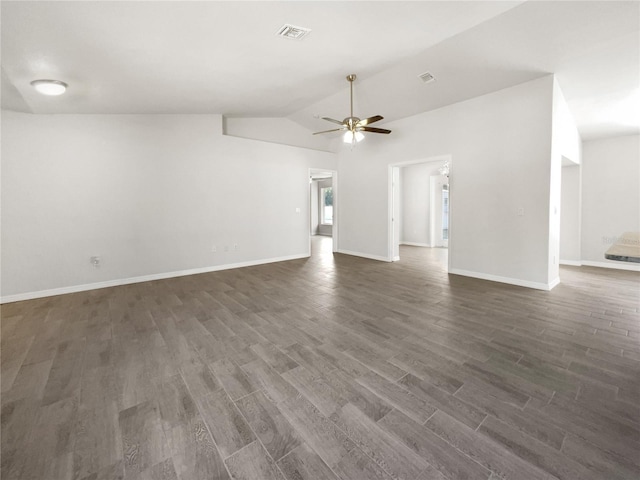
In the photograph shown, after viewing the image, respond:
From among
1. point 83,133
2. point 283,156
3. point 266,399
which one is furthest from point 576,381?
point 83,133

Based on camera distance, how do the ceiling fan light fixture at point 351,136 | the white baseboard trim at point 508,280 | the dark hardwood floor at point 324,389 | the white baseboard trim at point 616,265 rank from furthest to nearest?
the white baseboard trim at point 616,265, the ceiling fan light fixture at point 351,136, the white baseboard trim at point 508,280, the dark hardwood floor at point 324,389

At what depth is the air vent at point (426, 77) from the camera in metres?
4.23

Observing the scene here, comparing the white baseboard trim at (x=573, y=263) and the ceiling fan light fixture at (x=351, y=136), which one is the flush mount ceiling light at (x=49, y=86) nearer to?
the ceiling fan light fixture at (x=351, y=136)

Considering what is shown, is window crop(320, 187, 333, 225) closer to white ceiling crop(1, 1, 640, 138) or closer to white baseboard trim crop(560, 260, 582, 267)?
white ceiling crop(1, 1, 640, 138)

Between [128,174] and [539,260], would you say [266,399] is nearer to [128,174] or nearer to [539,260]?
[539,260]

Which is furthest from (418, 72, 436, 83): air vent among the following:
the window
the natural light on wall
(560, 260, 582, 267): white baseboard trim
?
the window

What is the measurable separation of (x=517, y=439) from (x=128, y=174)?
229 inches

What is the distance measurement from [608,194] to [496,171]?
3.37m

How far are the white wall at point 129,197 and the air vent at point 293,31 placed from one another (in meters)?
3.04

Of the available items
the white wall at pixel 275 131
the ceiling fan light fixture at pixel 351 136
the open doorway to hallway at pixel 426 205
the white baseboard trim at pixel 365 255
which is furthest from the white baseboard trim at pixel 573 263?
the white wall at pixel 275 131

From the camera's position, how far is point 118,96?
3838mm

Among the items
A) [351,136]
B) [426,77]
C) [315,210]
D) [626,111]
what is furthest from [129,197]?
[315,210]

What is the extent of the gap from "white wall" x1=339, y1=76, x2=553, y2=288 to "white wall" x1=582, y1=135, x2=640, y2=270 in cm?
316

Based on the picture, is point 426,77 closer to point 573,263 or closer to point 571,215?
point 571,215
